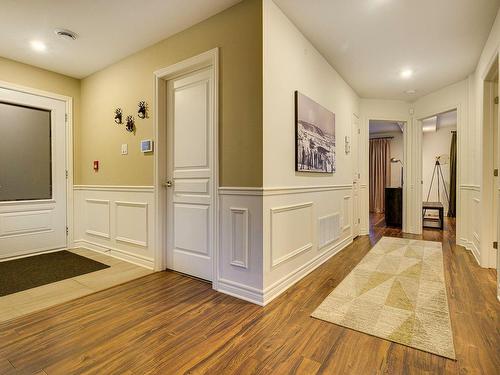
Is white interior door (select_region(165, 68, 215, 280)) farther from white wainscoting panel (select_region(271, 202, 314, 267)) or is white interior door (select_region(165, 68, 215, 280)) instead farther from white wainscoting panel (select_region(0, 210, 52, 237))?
white wainscoting panel (select_region(0, 210, 52, 237))

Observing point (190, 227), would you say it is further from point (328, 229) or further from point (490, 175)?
point (490, 175)

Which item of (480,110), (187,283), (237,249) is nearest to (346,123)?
(480,110)

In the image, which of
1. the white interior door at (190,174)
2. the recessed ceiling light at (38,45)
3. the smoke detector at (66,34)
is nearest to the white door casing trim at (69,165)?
the recessed ceiling light at (38,45)

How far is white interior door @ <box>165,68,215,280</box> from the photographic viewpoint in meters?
2.60

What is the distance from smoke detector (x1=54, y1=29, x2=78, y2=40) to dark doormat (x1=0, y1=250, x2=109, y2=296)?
8.08 ft

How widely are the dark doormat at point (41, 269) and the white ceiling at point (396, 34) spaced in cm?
331

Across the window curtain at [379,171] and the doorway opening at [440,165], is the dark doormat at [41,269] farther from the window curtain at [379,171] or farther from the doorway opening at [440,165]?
the doorway opening at [440,165]

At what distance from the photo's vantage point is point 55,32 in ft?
9.05

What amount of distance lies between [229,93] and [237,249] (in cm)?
134

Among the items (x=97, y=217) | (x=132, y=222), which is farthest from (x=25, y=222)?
(x=132, y=222)

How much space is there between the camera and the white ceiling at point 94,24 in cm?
234

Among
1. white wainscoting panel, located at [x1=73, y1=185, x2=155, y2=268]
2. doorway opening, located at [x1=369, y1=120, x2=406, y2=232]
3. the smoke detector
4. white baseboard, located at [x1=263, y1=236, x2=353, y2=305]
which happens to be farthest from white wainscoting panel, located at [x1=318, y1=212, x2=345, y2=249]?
doorway opening, located at [x1=369, y1=120, x2=406, y2=232]

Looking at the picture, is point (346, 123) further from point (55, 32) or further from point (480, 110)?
point (55, 32)

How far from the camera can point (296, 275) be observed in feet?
8.70
